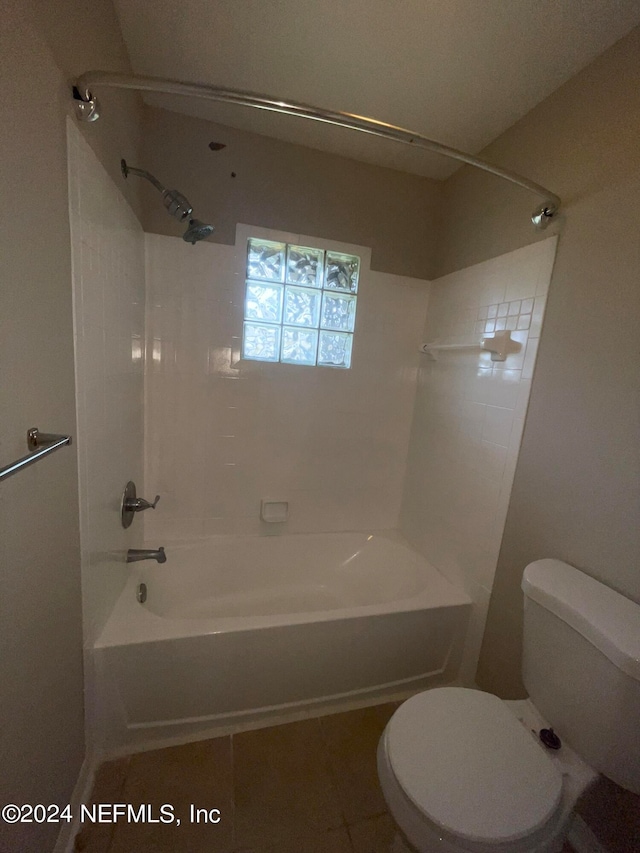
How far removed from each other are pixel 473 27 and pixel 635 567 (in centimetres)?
160

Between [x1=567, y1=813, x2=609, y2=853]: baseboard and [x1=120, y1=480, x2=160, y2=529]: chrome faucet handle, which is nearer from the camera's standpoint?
[x1=567, y1=813, x2=609, y2=853]: baseboard

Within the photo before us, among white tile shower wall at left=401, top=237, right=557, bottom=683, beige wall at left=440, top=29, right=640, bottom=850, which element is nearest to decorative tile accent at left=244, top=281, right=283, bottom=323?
white tile shower wall at left=401, top=237, right=557, bottom=683

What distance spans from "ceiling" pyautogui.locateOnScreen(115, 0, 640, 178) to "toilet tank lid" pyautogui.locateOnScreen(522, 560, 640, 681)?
155cm

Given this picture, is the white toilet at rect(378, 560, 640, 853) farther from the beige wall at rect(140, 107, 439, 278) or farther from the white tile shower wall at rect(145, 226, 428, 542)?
the beige wall at rect(140, 107, 439, 278)

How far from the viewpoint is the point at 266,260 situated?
5.63ft

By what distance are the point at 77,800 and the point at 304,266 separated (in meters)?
2.17

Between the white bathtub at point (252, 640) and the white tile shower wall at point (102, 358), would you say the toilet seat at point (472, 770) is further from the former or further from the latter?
the white tile shower wall at point (102, 358)

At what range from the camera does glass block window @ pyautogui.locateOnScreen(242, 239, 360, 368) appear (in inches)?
67.7

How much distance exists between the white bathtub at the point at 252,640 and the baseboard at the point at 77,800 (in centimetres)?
8

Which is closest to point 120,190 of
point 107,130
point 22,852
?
point 107,130

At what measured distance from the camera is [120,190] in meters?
1.18

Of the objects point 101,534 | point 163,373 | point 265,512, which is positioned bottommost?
point 265,512

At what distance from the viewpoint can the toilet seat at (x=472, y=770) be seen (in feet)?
2.35

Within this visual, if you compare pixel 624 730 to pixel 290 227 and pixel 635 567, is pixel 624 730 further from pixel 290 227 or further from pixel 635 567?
pixel 290 227
